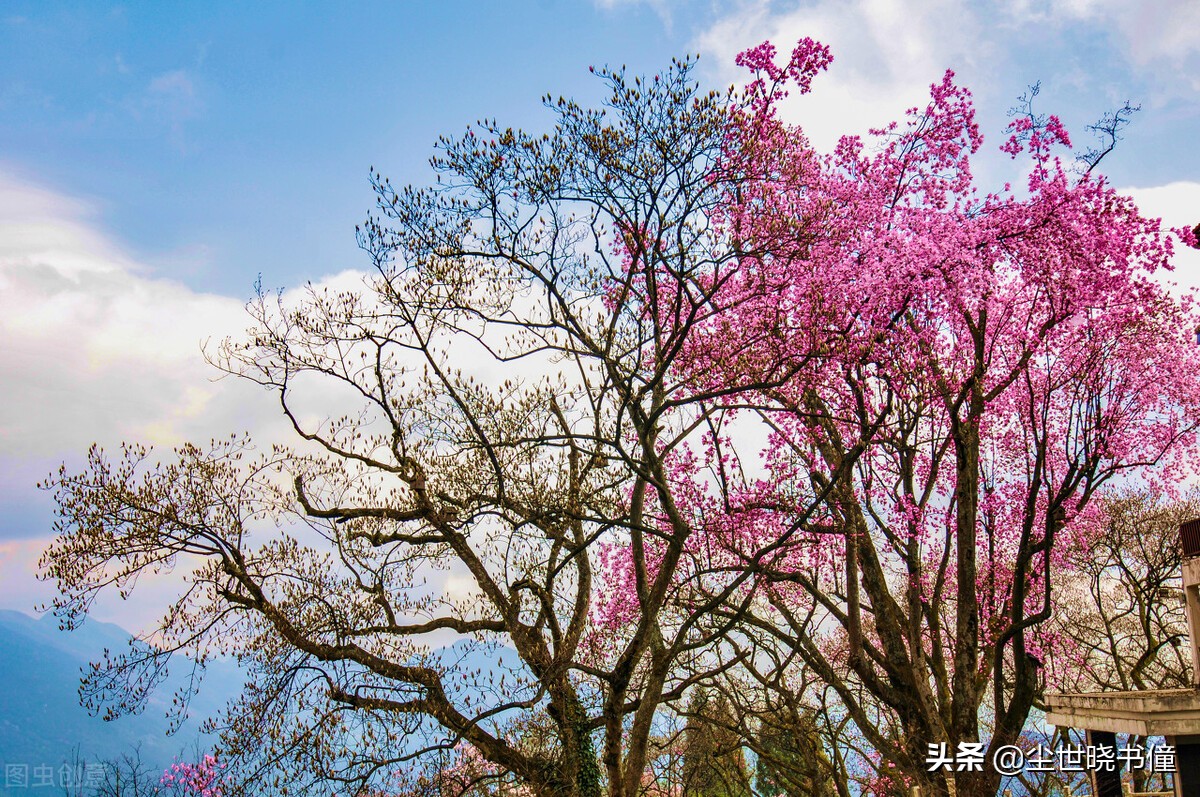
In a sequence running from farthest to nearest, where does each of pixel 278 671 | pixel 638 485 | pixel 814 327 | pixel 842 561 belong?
pixel 842 561, pixel 638 485, pixel 814 327, pixel 278 671

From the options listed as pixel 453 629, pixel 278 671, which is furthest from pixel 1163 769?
pixel 278 671

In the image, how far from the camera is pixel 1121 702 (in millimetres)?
13477

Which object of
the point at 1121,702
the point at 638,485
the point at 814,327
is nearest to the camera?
the point at 814,327

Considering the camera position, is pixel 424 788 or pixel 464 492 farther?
pixel 464 492

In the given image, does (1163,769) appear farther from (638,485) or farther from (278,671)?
(278,671)

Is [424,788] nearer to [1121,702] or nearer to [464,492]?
[464,492]

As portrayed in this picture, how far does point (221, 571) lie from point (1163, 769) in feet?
46.0

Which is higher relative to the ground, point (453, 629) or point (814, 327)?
point (814, 327)

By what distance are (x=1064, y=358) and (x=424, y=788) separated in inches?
437

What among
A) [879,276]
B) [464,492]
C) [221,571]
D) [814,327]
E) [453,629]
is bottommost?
[453,629]

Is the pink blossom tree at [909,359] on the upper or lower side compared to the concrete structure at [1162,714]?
upper

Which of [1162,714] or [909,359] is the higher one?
[909,359]

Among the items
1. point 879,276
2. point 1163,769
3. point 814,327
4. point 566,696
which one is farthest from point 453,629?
point 1163,769

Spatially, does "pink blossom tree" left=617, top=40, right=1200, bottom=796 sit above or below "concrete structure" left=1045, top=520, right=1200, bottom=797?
above
